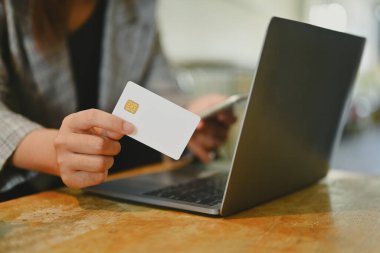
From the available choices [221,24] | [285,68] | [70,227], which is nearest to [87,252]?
[70,227]

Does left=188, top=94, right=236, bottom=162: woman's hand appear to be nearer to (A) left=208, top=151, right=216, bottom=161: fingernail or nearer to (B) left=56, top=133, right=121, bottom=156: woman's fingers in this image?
(A) left=208, top=151, right=216, bottom=161: fingernail

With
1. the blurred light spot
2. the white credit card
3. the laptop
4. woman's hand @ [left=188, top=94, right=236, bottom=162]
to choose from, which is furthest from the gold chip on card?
the blurred light spot

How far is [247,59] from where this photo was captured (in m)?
3.23

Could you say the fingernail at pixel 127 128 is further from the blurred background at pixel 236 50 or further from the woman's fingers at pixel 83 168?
the blurred background at pixel 236 50

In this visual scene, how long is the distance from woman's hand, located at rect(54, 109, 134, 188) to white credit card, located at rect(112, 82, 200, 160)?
16 millimetres

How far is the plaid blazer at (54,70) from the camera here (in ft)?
2.43

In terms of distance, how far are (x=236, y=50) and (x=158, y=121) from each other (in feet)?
8.46

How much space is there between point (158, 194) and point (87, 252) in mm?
217

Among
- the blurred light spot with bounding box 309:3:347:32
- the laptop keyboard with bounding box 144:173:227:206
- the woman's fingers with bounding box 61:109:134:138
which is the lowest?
the laptop keyboard with bounding box 144:173:227:206

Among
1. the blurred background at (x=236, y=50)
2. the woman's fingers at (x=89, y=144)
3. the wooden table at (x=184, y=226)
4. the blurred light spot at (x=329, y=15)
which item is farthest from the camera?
the blurred light spot at (x=329, y=15)

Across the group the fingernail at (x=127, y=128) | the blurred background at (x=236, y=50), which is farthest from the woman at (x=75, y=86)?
the blurred background at (x=236, y=50)

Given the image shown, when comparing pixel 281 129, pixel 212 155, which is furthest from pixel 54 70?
pixel 281 129

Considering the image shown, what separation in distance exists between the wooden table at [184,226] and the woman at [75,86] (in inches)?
2.3

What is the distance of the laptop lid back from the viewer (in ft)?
1.66
